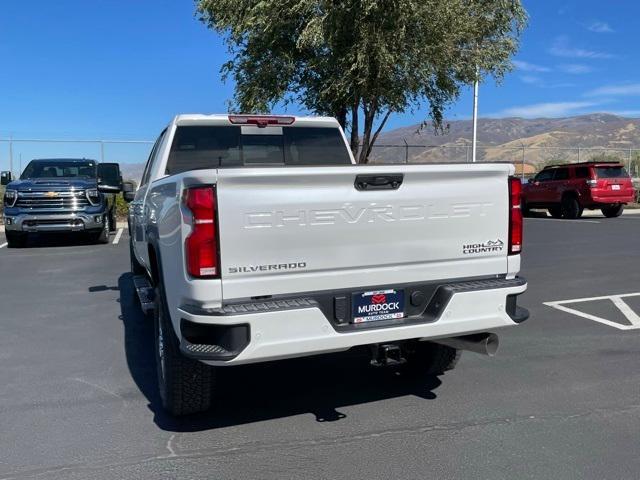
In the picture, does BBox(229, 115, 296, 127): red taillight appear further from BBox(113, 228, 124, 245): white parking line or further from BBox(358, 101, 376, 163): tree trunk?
BBox(358, 101, 376, 163): tree trunk

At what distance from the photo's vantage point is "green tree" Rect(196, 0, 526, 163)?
572 inches

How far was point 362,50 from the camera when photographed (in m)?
14.5

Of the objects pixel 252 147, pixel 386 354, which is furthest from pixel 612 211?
pixel 386 354

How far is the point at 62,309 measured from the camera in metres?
7.34

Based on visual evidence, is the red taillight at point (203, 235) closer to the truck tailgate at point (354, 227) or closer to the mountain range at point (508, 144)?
the truck tailgate at point (354, 227)

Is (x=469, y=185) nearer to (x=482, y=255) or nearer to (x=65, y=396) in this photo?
(x=482, y=255)

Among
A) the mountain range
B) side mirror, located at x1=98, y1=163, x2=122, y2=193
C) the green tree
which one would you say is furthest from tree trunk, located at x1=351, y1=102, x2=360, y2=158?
side mirror, located at x1=98, y1=163, x2=122, y2=193

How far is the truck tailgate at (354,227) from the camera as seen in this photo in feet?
11.2

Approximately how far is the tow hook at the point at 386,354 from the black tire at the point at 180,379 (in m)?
1.06

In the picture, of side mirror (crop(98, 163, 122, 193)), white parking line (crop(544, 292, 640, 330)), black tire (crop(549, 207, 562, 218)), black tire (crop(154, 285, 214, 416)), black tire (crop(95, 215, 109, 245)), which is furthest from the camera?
black tire (crop(549, 207, 562, 218))

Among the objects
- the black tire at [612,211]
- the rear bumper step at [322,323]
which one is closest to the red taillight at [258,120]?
the rear bumper step at [322,323]

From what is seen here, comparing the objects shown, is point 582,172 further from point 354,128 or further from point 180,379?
point 180,379

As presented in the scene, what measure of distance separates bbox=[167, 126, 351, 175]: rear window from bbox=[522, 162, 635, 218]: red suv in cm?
1643

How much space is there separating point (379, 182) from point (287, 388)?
1886 millimetres
